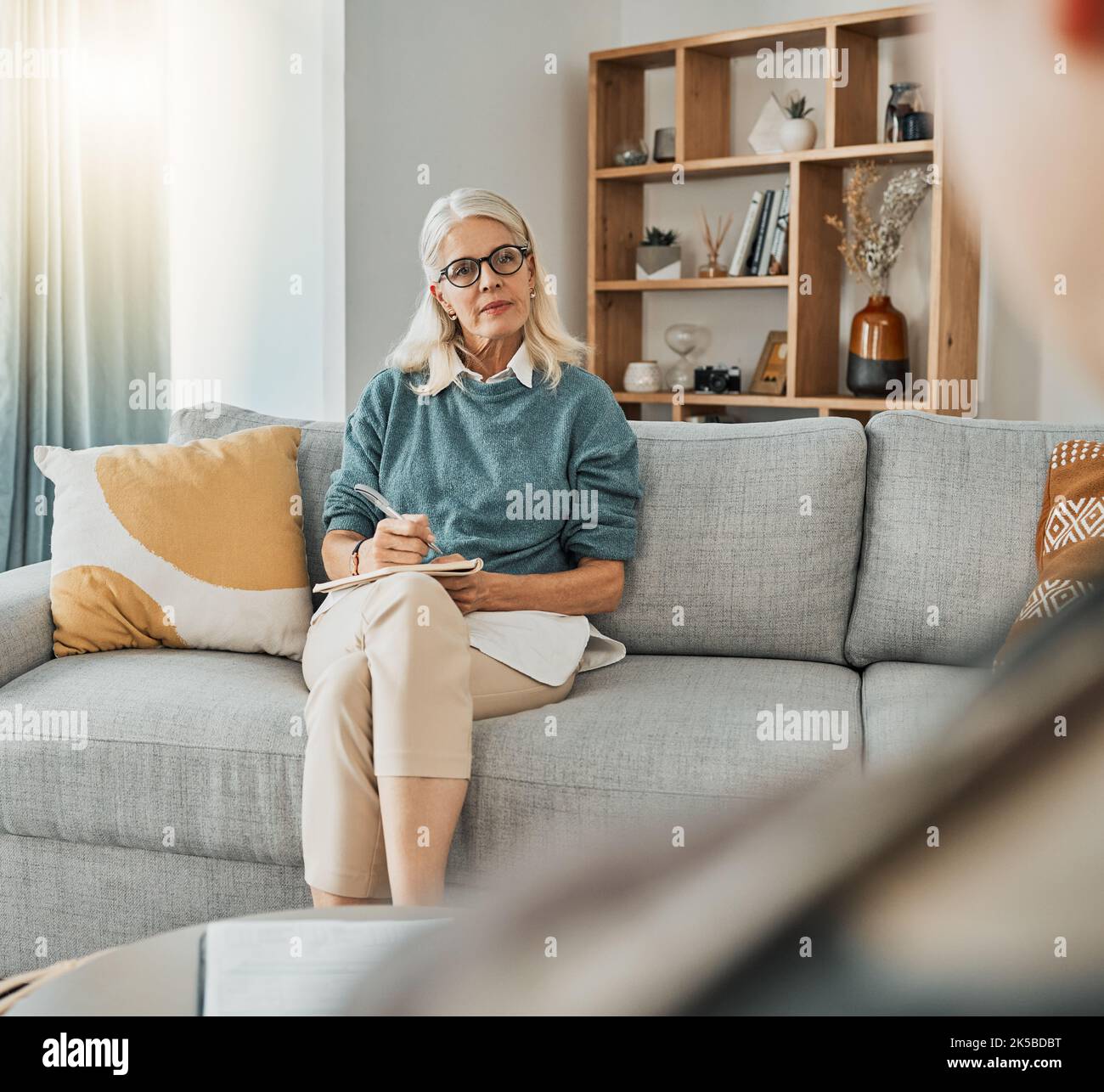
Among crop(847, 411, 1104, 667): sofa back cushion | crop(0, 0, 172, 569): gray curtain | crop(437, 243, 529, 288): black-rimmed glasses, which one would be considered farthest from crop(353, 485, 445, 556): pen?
crop(0, 0, 172, 569): gray curtain

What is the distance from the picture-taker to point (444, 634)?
158 cm

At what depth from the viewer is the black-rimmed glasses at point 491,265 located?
196 centimetres

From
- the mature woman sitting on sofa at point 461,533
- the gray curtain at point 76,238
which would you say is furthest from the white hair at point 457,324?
the gray curtain at point 76,238

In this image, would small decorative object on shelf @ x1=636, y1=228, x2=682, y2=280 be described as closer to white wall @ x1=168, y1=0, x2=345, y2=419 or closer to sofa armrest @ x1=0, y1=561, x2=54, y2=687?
white wall @ x1=168, y1=0, x2=345, y2=419

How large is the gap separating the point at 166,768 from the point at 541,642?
526 mm

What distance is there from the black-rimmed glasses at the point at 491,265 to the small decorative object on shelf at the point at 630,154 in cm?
216

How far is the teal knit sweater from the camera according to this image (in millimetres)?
1917

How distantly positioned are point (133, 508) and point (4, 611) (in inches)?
9.5

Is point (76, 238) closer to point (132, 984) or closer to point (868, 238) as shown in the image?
point (868, 238)

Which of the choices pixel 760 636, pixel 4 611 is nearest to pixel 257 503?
pixel 4 611

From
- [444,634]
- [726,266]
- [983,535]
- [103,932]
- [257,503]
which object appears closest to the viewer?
[444,634]

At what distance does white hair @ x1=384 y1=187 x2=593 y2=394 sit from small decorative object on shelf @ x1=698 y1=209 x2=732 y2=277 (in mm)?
2029

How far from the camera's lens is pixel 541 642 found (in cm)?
177
